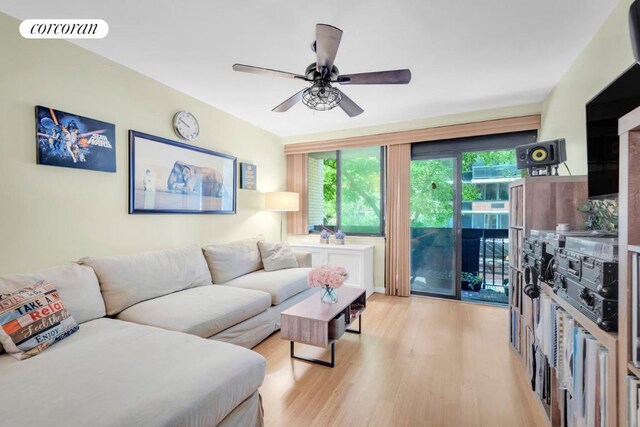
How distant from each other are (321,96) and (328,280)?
1461mm

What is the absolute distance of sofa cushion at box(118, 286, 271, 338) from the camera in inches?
76.4

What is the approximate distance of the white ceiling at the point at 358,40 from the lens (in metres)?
1.79

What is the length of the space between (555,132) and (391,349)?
8.95ft

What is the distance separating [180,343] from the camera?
1.56m

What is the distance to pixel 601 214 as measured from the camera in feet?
5.95

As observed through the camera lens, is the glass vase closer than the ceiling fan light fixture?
No

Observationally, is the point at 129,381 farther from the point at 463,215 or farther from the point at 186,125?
the point at 463,215

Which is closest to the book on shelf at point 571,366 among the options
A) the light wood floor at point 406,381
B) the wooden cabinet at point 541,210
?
the wooden cabinet at point 541,210

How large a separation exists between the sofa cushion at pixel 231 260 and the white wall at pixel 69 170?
396 millimetres

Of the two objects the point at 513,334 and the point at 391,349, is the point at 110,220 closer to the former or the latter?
the point at 391,349

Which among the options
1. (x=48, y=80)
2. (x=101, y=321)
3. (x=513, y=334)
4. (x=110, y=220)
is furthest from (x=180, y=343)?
(x=513, y=334)

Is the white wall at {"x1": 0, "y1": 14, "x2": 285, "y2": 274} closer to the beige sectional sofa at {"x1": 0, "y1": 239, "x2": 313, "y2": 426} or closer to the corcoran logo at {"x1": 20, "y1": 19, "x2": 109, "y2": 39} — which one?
the corcoran logo at {"x1": 20, "y1": 19, "x2": 109, "y2": 39}

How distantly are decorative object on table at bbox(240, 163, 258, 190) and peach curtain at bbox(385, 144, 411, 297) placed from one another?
196 centimetres

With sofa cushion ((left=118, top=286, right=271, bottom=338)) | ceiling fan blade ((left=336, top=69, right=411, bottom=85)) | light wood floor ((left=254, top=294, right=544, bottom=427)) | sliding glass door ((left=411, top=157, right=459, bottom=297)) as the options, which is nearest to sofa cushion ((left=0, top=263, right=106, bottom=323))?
sofa cushion ((left=118, top=286, right=271, bottom=338))
